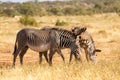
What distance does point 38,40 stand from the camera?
12859 millimetres

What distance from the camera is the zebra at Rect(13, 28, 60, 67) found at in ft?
41.4

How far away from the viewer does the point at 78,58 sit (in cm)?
1227

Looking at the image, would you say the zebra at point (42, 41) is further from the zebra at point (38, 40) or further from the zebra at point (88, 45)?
the zebra at point (88, 45)

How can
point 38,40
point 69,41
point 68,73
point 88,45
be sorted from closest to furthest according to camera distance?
point 68,73 → point 69,41 → point 38,40 → point 88,45

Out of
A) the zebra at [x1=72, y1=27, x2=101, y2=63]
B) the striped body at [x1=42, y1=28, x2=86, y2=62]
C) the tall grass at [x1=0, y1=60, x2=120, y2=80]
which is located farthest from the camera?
the zebra at [x1=72, y1=27, x2=101, y2=63]

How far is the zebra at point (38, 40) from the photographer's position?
12617 mm

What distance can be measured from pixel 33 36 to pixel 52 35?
70 cm

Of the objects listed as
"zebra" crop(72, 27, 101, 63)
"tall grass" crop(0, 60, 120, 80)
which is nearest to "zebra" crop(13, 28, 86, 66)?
"zebra" crop(72, 27, 101, 63)

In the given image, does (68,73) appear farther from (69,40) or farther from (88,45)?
(88,45)

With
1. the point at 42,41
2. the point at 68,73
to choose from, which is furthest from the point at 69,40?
the point at 68,73

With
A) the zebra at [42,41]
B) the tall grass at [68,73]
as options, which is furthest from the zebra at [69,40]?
the tall grass at [68,73]

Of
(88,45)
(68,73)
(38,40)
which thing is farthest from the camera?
(88,45)

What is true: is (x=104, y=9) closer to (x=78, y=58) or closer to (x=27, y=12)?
(x=27, y=12)

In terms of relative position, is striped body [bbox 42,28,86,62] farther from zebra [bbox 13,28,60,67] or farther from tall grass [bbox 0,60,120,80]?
tall grass [bbox 0,60,120,80]
